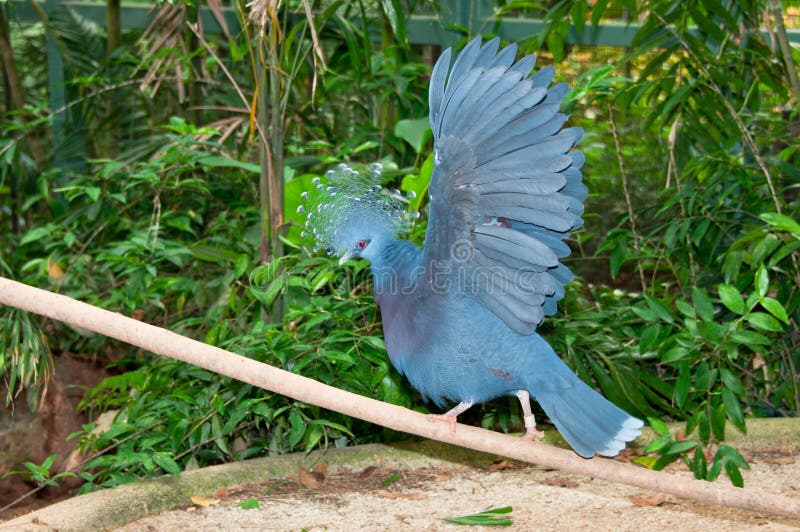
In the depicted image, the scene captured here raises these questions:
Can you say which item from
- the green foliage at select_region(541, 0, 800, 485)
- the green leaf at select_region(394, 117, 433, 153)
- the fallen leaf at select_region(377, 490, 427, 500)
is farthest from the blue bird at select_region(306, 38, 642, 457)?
the green leaf at select_region(394, 117, 433, 153)

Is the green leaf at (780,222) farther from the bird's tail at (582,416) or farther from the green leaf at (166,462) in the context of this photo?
the green leaf at (166,462)

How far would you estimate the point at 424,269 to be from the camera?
2.16 metres

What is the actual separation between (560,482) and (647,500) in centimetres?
31

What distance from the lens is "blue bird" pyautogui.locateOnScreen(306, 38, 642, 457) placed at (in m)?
1.95

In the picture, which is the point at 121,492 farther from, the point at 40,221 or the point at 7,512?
the point at 40,221

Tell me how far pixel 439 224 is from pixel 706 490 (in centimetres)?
91

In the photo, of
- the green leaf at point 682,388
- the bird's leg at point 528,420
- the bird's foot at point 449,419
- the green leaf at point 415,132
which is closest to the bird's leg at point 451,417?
the bird's foot at point 449,419

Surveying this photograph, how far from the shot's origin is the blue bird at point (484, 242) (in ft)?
6.40

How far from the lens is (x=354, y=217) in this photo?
2297mm

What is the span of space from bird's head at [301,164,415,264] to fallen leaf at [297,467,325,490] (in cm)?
96

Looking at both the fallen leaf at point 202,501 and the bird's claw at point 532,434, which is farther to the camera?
the fallen leaf at point 202,501

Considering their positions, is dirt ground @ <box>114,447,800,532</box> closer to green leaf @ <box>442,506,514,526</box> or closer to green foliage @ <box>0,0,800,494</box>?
green leaf @ <box>442,506,514,526</box>

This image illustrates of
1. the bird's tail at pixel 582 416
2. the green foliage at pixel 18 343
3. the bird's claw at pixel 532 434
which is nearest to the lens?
the bird's tail at pixel 582 416

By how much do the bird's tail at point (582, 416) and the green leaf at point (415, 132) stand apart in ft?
5.73
